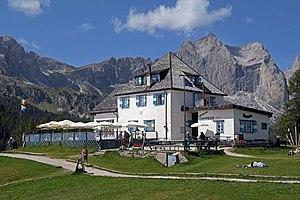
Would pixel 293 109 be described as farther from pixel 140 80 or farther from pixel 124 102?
pixel 124 102

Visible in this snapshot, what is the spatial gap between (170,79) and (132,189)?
31.7m

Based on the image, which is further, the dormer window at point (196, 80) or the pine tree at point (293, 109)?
the pine tree at point (293, 109)

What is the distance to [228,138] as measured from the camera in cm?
4297

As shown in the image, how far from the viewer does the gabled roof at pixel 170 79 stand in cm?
5022

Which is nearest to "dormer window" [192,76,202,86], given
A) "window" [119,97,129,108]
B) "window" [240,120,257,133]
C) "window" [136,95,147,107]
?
"window" [136,95,147,107]

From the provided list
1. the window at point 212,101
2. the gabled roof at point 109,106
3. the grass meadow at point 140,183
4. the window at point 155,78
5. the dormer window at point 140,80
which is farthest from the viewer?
the gabled roof at point 109,106

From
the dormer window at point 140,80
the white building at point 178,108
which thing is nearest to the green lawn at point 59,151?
the white building at point 178,108

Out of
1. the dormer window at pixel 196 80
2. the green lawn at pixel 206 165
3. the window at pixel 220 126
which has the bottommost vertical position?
the green lawn at pixel 206 165

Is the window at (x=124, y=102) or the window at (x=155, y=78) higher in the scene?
the window at (x=155, y=78)

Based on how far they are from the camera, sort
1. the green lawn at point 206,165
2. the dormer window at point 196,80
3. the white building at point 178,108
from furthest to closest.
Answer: the dormer window at point 196,80 < the white building at point 178,108 < the green lawn at point 206,165

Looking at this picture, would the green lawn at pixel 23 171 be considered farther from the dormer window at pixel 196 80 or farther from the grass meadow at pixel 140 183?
the dormer window at pixel 196 80

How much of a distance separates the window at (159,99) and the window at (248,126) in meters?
Result: 9.99

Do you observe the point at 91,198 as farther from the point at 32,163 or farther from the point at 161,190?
the point at 32,163

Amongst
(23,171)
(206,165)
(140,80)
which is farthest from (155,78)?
(206,165)
